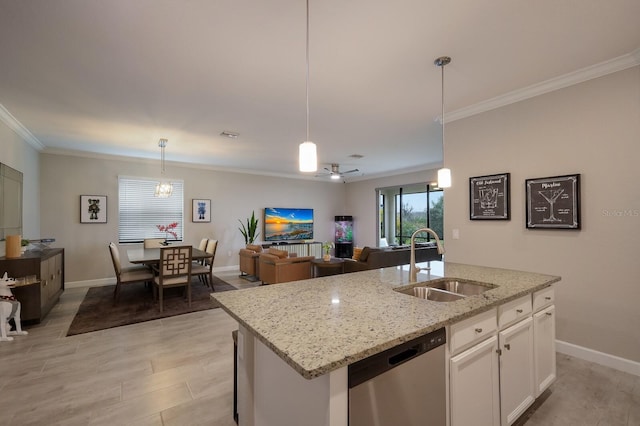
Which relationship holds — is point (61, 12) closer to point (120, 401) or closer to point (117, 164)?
point (120, 401)

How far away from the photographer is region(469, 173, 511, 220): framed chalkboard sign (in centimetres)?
308

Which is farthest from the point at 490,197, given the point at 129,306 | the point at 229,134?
the point at 129,306

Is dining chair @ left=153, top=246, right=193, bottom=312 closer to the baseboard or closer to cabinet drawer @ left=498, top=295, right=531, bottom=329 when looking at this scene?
cabinet drawer @ left=498, top=295, right=531, bottom=329

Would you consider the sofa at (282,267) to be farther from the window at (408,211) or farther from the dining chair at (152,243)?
the window at (408,211)

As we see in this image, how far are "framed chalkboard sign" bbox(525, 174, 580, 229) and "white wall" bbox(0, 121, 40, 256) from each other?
6.13 meters

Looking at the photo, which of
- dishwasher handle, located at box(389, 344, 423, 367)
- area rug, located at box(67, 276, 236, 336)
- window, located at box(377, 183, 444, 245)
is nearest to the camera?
dishwasher handle, located at box(389, 344, 423, 367)

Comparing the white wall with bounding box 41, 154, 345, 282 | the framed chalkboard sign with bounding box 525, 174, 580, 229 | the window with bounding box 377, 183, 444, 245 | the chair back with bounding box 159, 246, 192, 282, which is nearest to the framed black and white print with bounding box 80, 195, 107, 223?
the white wall with bounding box 41, 154, 345, 282

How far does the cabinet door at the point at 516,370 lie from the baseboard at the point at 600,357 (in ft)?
4.06

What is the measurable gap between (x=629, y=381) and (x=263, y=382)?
9.75ft

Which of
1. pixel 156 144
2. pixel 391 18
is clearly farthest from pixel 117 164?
pixel 391 18

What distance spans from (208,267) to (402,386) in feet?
15.5

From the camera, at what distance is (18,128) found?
3.92 meters

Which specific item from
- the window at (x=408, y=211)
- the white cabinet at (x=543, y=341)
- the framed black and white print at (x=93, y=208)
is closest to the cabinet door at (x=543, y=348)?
the white cabinet at (x=543, y=341)

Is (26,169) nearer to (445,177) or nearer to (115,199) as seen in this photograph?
(115,199)
